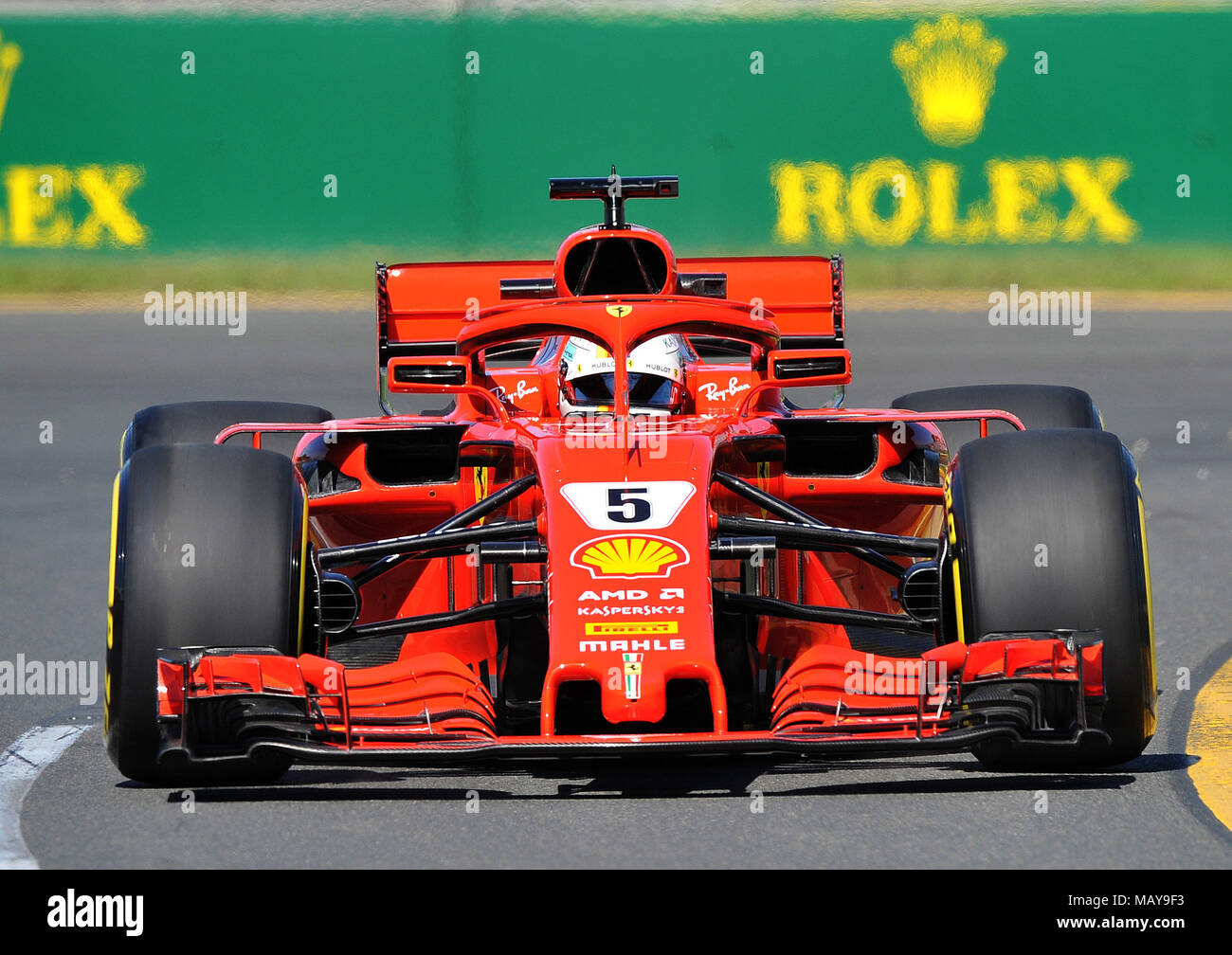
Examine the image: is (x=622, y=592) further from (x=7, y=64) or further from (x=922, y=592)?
(x=7, y=64)

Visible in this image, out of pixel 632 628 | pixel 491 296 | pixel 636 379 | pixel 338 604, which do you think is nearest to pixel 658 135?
pixel 491 296

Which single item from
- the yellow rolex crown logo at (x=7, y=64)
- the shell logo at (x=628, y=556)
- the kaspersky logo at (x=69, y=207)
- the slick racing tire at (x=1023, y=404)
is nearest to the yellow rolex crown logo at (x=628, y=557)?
the shell logo at (x=628, y=556)

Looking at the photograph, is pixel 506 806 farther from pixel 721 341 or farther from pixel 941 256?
pixel 941 256

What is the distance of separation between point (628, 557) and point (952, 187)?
14802mm

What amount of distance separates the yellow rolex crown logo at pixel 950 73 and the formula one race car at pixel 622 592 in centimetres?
1314

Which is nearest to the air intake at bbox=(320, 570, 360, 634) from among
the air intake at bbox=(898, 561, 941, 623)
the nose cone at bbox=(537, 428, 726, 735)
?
the nose cone at bbox=(537, 428, 726, 735)

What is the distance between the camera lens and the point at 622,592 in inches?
207

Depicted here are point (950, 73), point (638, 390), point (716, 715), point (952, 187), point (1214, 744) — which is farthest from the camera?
point (950, 73)

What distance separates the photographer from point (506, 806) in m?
5.31

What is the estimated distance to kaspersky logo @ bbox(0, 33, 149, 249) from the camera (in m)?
19.4

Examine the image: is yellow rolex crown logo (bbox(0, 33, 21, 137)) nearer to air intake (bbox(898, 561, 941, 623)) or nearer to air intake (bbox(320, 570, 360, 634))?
air intake (bbox(320, 570, 360, 634))
